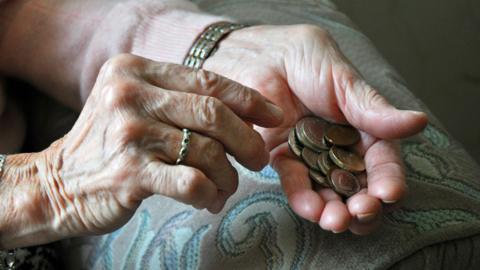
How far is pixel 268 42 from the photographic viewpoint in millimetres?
842

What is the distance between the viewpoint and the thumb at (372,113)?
638 mm

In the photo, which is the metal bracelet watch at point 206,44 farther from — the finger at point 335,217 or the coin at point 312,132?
the finger at point 335,217

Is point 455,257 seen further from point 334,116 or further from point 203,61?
point 203,61

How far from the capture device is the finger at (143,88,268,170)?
0.59 metres

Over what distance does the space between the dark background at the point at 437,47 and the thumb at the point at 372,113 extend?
1112mm

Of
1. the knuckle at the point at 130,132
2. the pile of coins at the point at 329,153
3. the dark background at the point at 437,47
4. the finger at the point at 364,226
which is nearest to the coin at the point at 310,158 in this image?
the pile of coins at the point at 329,153

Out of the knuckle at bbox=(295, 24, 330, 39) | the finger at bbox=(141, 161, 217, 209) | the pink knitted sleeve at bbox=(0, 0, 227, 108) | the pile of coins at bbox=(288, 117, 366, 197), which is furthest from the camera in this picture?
the pink knitted sleeve at bbox=(0, 0, 227, 108)

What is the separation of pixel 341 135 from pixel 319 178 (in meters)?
0.08

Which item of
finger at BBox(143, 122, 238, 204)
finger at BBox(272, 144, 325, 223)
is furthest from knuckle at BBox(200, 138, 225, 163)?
finger at BBox(272, 144, 325, 223)

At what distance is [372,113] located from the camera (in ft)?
2.17

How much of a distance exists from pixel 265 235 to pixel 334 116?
0.19 m

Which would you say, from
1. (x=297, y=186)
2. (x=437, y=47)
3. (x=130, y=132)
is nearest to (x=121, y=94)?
(x=130, y=132)

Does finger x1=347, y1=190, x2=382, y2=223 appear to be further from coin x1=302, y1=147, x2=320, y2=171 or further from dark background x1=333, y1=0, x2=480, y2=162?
dark background x1=333, y1=0, x2=480, y2=162

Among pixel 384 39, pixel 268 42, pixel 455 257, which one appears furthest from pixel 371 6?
pixel 455 257
